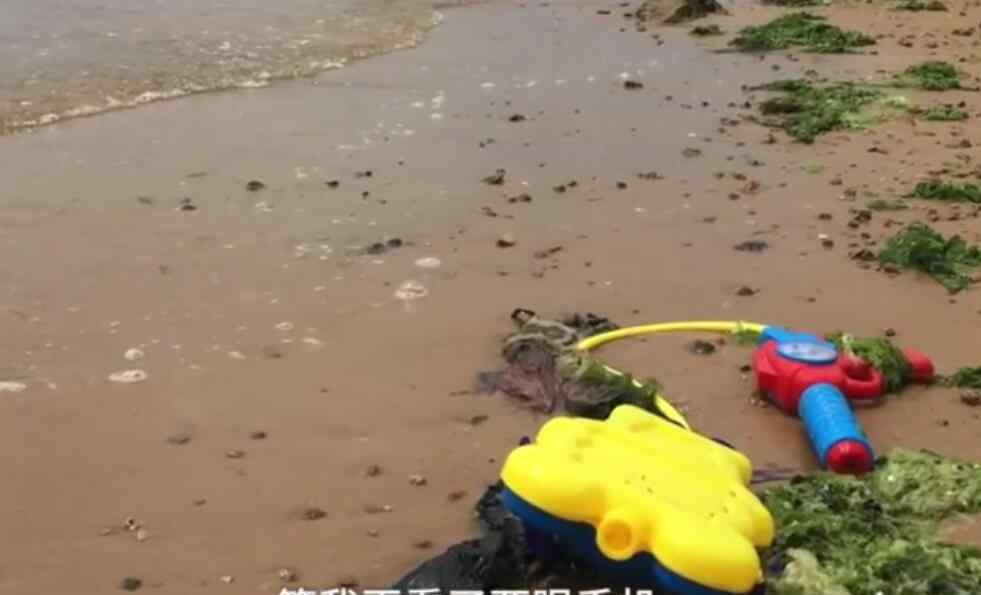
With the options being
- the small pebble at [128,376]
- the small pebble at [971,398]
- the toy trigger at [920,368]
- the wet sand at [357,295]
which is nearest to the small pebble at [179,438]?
the wet sand at [357,295]

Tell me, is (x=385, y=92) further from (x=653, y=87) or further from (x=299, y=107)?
(x=653, y=87)

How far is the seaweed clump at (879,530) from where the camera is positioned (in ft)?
10.4

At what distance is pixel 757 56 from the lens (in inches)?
413

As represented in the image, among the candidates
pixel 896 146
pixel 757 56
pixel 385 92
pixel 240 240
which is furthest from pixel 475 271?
pixel 757 56

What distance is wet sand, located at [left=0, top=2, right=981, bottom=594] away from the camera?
12.0 ft

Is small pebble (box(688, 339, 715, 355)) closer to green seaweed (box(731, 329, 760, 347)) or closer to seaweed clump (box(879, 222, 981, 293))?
green seaweed (box(731, 329, 760, 347))

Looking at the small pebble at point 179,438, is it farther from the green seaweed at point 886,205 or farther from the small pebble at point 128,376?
the green seaweed at point 886,205

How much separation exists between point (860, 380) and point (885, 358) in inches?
7.9

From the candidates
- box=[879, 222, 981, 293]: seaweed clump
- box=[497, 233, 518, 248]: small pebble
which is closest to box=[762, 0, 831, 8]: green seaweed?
box=[879, 222, 981, 293]: seaweed clump

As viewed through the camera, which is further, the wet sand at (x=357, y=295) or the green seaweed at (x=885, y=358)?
the green seaweed at (x=885, y=358)

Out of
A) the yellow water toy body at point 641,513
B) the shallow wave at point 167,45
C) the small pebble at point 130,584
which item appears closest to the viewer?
the yellow water toy body at point 641,513

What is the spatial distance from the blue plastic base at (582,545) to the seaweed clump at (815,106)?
16.7 ft

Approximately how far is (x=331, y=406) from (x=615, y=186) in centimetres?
294

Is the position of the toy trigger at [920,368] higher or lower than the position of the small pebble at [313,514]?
lower
